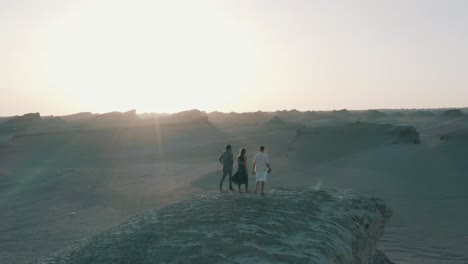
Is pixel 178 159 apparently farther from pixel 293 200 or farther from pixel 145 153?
pixel 293 200

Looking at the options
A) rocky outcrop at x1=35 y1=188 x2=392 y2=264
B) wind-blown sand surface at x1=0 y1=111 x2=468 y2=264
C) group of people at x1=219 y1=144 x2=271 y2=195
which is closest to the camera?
rocky outcrop at x1=35 y1=188 x2=392 y2=264

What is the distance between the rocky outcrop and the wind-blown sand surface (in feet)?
12.9

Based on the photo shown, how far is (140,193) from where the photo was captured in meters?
24.8

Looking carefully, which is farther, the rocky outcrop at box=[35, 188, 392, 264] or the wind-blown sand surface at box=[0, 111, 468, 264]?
the wind-blown sand surface at box=[0, 111, 468, 264]

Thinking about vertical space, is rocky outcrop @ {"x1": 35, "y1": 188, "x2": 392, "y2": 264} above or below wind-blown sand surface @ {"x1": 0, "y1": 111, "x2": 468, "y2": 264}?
above

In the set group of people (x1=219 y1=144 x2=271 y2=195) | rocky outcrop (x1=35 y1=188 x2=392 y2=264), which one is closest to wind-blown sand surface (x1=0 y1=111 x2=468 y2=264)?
rocky outcrop (x1=35 y1=188 x2=392 y2=264)

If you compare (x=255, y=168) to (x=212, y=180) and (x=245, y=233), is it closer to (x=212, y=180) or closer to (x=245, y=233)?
(x=245, y=233)

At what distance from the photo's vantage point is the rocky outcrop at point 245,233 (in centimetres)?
746

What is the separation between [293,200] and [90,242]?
14.0 ft

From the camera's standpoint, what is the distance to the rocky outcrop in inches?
294

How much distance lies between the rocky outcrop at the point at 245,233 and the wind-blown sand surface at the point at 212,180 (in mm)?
3933

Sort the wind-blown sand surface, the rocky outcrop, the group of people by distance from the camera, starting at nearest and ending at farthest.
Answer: the rocky outcrop
the group of people
the wind-blown sand surface

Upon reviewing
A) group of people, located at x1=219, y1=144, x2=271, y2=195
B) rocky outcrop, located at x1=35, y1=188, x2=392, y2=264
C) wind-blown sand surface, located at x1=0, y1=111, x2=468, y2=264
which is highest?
group of people, located at x1=219, y1=144, x2=271, y2=195

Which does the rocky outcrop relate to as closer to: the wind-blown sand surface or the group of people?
the group of people
